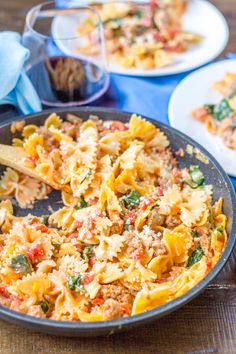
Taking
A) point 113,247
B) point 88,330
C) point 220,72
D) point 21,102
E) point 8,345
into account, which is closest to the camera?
point 88,330

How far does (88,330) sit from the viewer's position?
189cm

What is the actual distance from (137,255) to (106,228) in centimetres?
19

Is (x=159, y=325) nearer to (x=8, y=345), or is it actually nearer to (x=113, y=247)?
(x=113, y=247)

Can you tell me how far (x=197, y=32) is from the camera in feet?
12.3

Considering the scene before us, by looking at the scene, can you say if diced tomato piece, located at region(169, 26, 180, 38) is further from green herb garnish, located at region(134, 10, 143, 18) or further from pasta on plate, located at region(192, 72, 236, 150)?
pasta on plate, located at region(192, 72, 236, 150)

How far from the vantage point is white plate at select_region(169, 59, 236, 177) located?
9.53 ft

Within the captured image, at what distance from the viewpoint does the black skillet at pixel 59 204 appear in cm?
189

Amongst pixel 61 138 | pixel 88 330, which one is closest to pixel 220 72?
pixel 61 138

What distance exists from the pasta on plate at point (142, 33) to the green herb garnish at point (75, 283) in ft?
5.33

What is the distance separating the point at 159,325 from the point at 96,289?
0.28 metres

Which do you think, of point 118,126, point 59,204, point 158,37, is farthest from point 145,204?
point 158,37

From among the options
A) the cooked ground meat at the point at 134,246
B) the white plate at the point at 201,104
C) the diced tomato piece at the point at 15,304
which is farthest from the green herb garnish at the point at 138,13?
the diced tomato piece at the point at 15,304

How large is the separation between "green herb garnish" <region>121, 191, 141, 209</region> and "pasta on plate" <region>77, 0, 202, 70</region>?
1161 millimetres

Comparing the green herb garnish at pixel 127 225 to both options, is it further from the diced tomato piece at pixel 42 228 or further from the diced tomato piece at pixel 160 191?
the diced tomato piece at pixel 42 228
